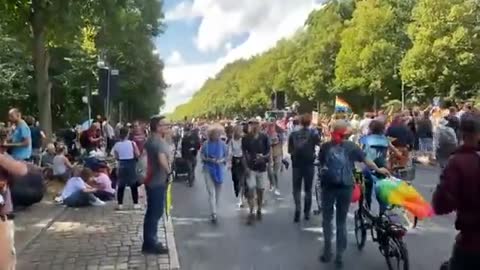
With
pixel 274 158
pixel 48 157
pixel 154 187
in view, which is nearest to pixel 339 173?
pixel 154 187

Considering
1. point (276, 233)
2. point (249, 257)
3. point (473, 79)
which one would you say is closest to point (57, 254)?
point (249, 257)

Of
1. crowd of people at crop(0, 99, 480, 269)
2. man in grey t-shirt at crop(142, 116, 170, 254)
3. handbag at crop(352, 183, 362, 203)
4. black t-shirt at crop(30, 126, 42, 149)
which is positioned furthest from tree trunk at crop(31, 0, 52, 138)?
handbag at crop(352, 183, 362, 203)

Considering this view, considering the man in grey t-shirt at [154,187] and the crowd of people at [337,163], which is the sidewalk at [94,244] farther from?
the crowd of people at [337,163]

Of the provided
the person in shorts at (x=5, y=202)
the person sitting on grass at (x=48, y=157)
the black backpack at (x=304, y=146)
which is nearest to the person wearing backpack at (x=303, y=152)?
the black backpack at (x=304, y=146)

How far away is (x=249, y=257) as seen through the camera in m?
10.1

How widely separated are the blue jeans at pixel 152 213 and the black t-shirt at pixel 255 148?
3.80m

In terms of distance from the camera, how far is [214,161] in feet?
44.9

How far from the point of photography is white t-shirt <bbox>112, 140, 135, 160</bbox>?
15.4 meters

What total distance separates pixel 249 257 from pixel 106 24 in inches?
545

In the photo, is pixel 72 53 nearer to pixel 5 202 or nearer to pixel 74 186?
pixel 74 186

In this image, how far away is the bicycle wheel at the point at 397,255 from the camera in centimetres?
852

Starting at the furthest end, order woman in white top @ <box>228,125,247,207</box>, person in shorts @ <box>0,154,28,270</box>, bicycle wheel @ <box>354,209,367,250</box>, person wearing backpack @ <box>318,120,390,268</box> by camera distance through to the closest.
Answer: woman in white top @ <box>228,125,247,207</box>, bicycle wheel @ <box>354,209,367,250</box>, person wearing backpack @ <box>318,120,390,268</box>, person in shorts @ <box>0,154,28,270</box>

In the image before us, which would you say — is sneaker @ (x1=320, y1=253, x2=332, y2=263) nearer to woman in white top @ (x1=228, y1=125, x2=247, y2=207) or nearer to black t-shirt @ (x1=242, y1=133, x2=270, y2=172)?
black t-shirt @ (x1=242, y1=133, x2=270, y2=172)

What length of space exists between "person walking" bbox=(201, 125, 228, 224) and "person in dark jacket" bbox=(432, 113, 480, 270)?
29.6ft
